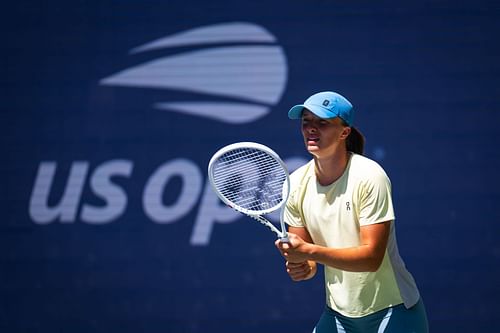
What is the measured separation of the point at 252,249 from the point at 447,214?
51.3 inches

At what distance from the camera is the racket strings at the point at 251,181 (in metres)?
3.61

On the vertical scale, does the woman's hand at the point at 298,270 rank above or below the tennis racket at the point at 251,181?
below

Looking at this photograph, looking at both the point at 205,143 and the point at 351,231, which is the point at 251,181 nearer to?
the point at 351,231

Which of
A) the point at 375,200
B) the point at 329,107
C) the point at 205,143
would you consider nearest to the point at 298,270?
the point at 375,200

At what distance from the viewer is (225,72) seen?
5.95m

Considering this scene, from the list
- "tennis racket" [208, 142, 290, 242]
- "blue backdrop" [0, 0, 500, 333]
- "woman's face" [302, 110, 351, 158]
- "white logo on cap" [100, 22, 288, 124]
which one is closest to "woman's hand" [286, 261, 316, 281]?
"tennis racket" [208, 142, 290, 242]

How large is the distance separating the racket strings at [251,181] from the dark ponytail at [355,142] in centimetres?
31

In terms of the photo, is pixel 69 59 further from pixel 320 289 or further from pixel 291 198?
pixel 291 198

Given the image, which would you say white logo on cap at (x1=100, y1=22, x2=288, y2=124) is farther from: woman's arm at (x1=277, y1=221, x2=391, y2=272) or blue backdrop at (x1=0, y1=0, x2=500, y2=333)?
woman's arm at (x1=277, y1=221, x2=391, y2=272)

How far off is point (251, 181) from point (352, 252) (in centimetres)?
57

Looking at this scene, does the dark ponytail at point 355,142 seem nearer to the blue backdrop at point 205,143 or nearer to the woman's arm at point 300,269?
the woman's arm at point 300,269

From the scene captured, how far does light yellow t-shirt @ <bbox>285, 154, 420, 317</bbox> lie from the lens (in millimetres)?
3340

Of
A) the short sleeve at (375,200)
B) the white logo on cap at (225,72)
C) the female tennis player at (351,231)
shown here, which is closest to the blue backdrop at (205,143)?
the white logo on cap at (225,72)

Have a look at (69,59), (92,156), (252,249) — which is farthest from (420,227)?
(69,59)
